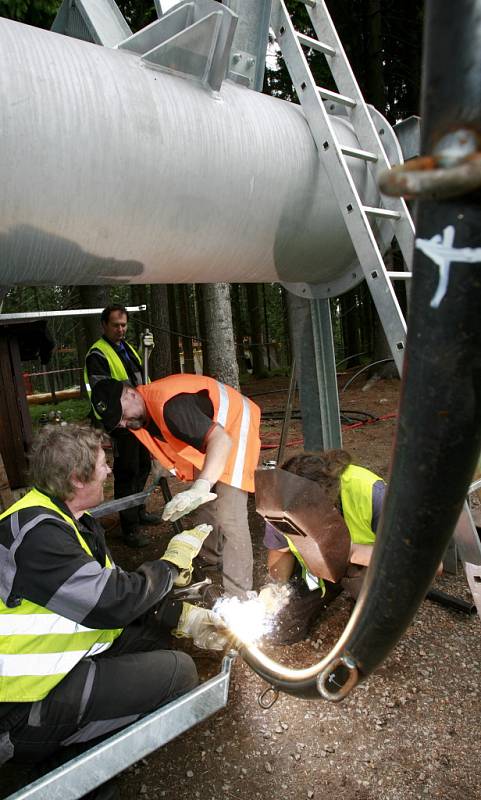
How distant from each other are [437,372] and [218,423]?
2.29m

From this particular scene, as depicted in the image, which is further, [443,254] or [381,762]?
[381,762]

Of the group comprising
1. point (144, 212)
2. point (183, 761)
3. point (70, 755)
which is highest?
point (144, 212)

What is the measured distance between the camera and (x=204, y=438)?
286cm

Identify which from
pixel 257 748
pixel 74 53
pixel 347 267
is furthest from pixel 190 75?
pixel 257 748

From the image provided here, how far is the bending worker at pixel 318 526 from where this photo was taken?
7.23 ft

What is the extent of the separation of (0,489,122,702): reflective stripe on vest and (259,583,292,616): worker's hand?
1216mm

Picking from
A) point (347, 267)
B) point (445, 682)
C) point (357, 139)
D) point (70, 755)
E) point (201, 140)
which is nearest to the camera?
point (70, 755)

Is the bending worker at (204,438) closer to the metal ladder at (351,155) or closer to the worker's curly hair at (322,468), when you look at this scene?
the worker's curly hair at (322,468)

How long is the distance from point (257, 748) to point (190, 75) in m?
2.79

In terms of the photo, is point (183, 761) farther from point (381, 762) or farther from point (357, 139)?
point (357, 139)

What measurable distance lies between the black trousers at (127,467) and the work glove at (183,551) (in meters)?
1.87

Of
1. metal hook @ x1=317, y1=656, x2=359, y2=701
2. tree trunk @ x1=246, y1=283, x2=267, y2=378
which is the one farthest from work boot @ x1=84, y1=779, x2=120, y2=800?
tree trunk @ x1=246, y1=283, x2=267, y2=378

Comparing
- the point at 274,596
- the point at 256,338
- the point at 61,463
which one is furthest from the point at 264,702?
the point at 256,338

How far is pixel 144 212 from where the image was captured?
7.23 feet
